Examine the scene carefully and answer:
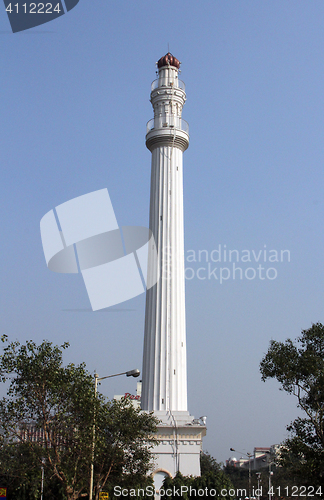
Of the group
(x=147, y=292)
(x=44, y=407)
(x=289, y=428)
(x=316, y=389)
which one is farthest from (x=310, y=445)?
(x=147, y=292)

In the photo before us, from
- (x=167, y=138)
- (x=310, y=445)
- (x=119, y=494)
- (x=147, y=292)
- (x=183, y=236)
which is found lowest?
(x=119, y=494)

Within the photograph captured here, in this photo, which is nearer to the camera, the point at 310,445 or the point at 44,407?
the point at 44,407

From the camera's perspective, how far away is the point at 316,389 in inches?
1016

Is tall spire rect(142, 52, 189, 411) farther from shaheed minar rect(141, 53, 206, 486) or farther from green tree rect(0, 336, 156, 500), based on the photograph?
green tree rect(0, 336, 156, 500)

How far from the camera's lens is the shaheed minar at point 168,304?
36.0 metres

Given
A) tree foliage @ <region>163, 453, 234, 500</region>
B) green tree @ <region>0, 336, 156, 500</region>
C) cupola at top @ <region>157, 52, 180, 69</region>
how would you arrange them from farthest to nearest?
cupola at top @ <region>157, 52, 180, 69</region>
tree foliage @ <region>163, 453, 234, 500</region>
green tree @ <region>0, 336, 156, 500</region>

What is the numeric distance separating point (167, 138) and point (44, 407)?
1113 inches

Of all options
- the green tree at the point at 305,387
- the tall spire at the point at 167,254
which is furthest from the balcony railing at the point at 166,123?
the green tree at the point at 305,387

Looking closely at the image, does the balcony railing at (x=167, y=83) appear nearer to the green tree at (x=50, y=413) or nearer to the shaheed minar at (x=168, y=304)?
the shaheed minar at (x=168, y=304)

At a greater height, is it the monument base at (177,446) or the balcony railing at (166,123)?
the balcony railing at (166,123)

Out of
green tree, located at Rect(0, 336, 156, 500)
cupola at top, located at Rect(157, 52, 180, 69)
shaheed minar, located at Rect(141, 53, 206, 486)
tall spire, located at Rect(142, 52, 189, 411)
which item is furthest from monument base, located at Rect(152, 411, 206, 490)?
cupola at top, located at Rect(157, 52, 180, 69)

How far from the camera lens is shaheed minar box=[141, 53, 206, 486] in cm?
3600

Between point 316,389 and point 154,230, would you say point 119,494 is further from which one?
point 154,230

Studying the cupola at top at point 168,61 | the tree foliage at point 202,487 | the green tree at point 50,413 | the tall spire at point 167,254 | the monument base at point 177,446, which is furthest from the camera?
the cupola at top at point 168,61
